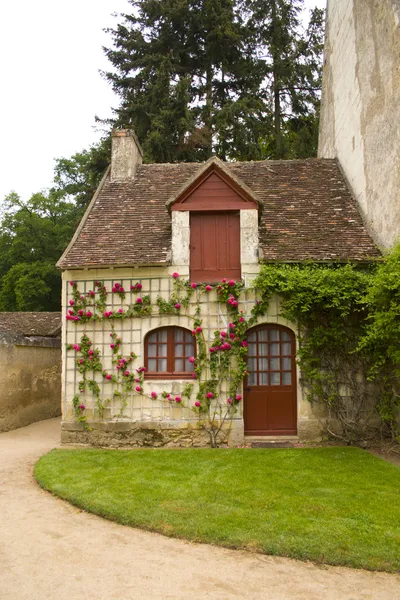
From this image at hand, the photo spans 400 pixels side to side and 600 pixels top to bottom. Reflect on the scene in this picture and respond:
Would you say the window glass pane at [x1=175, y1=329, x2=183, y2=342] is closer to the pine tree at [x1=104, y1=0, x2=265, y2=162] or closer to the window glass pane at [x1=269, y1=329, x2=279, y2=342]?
the window glass pane at [x1=269, y1=329, x2=279, y2=342]

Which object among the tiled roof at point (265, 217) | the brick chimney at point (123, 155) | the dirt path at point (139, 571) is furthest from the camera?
the brick chimney at point (123, 155)

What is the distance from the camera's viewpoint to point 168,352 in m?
10.6

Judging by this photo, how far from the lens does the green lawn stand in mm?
5152

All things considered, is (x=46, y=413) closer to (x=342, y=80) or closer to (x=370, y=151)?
(x=370, y=151)

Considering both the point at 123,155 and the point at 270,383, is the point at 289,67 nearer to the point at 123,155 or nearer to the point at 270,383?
the point at 123,155

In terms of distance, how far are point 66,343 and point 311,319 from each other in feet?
17.5

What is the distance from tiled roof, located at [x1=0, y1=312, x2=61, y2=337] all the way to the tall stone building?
36.3 ft

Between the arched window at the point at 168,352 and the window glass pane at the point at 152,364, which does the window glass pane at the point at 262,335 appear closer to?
the arched window at the point at 168,352

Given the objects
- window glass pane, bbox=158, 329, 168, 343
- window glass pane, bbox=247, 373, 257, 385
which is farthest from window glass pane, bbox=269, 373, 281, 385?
window glass pane, bbox=158, 329, 168, 343

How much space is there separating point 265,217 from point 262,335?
3024mm

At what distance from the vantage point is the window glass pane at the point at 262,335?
10609mm

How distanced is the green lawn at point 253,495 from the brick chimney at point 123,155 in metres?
7.74

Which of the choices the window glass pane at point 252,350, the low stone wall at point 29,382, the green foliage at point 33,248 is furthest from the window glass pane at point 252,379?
the green foliage at point 33,248

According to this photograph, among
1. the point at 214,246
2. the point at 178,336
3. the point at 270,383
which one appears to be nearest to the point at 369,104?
the point at 214,246
